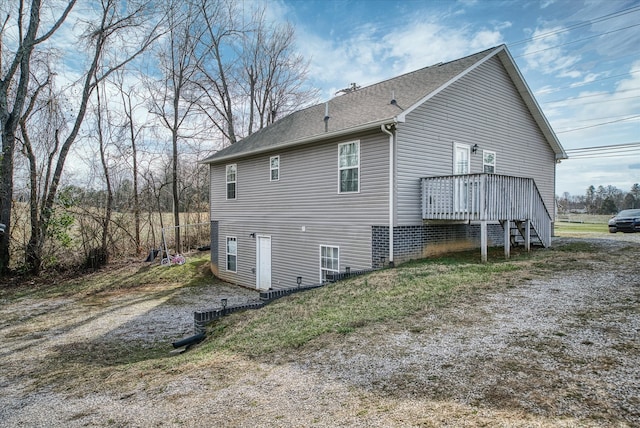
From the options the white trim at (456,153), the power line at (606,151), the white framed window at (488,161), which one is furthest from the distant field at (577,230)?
the white trim at (456,153)

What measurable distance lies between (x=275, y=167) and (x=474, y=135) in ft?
21.4

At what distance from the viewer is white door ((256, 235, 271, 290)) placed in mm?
13578

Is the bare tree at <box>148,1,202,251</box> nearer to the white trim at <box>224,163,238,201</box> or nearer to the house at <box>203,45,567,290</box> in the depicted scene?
the white trim at <box>224,163,238,201</box>

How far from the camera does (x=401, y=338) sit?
484 centimetres

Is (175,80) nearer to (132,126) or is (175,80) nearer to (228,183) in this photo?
(132,126)

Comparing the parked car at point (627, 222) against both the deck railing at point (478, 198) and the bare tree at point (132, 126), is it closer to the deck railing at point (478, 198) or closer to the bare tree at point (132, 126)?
the deck railing at point (478, 198)

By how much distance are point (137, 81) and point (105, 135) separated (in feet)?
11.2

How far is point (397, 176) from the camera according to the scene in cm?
937

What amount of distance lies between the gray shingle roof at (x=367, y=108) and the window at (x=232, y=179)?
28.3 inches

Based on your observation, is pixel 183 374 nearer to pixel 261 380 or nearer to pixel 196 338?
pixel 261 380

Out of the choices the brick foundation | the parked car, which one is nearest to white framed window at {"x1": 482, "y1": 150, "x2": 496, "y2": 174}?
the brick foundation

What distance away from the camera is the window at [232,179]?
15.3m

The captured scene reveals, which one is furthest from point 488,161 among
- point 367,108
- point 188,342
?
point 188,342

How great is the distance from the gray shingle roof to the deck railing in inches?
82.4
